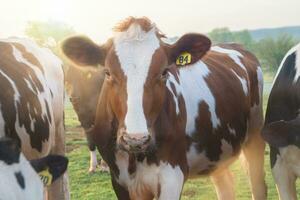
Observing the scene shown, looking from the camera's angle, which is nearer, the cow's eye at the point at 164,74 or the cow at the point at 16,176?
the cow at the point at 16,176

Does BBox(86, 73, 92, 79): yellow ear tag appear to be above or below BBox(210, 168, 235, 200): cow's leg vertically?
above

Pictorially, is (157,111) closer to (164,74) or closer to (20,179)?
(164,74)

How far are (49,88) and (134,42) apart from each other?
1586 millimetres

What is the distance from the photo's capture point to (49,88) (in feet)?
17.6

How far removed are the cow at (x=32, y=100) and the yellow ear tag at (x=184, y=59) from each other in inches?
50.6

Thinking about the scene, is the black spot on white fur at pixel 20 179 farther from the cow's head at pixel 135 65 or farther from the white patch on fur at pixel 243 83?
the white patch on fur at pixel 243 83

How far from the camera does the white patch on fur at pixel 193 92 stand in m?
4.70

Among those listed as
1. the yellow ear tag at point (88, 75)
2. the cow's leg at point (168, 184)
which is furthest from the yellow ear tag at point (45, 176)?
the yellow ear tag at point (88, 75)

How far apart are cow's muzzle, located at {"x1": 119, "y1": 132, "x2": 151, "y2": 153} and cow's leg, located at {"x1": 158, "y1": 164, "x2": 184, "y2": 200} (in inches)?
23.2

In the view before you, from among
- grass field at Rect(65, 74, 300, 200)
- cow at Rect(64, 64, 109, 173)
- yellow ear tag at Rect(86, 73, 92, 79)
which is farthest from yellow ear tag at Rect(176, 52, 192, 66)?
yellow ear tag at Rect(86, 73, 92, 79)

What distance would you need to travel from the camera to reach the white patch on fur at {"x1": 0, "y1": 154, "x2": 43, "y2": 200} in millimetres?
2793

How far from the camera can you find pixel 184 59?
4.39 metres

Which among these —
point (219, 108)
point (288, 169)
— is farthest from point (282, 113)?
point (219, 108)

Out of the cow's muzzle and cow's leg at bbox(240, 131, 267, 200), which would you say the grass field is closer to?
cow's leg at bbox(240, 131, 267, 200)
